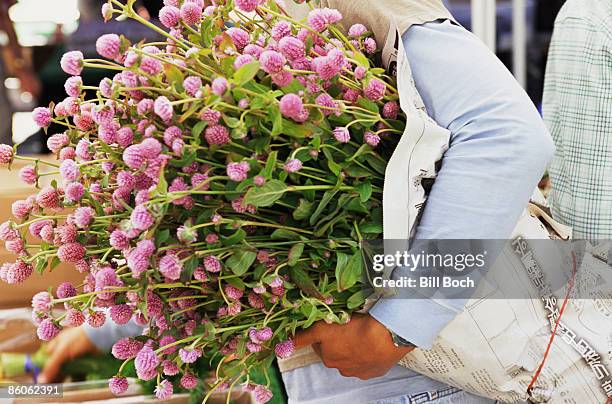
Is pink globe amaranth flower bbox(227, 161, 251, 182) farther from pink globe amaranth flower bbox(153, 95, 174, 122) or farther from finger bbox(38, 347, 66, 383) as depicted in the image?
finger bbox(38, 347, 66, 383)

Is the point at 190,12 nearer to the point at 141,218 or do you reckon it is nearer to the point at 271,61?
the point at 271,61

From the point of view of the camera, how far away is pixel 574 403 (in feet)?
3.38

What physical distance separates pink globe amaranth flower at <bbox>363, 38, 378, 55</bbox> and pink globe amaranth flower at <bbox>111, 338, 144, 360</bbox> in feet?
1.58

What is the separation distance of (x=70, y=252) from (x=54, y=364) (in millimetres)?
1032

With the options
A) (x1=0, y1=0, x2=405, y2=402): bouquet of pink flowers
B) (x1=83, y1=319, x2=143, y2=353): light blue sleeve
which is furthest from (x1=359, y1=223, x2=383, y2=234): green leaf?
(x1=83, y1=319, x2=143, y2=353): light blue sleeve

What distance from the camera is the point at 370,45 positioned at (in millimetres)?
976

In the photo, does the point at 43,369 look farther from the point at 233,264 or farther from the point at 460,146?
the point at 460,146

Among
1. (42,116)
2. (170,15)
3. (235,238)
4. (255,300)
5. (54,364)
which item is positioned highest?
(170,15)

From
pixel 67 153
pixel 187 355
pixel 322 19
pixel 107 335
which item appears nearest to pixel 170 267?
pixel 187 355

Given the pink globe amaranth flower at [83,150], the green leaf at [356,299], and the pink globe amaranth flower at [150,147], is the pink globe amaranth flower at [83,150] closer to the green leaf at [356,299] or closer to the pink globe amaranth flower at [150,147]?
the pink globe amaranth flower at [150,147]

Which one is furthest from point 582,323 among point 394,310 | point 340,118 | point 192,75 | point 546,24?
point 546,24

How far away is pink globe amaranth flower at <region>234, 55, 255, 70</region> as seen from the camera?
82 cm

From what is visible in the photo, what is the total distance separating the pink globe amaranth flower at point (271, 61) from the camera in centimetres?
81

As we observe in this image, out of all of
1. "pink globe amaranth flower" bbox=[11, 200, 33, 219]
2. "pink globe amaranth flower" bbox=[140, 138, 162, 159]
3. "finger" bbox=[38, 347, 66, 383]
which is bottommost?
"finger" bbox=[38, 347, 66, 383]
